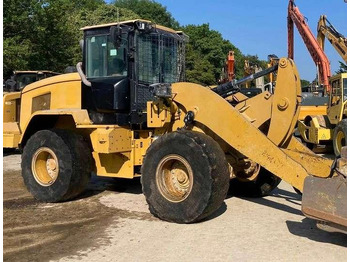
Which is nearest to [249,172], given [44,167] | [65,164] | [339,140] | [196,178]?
[196,178]

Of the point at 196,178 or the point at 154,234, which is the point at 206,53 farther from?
the point at 154,234

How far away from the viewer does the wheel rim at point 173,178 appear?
5.85 m

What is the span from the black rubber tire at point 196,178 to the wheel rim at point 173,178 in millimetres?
56

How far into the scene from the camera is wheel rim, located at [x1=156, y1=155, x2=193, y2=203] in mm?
5848

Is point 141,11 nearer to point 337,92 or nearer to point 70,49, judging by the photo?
point 70,49

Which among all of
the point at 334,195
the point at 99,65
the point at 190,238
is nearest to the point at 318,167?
the point at 334,195

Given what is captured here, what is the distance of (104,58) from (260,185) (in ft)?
10.5

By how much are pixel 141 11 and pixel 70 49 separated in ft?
165

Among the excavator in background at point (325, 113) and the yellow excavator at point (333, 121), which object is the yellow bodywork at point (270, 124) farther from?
the yellow excavator at point (333, 121)

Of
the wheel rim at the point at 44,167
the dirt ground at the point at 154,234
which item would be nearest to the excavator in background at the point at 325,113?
the dirt ground at the point at 154,234

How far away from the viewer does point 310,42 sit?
19.4 metres

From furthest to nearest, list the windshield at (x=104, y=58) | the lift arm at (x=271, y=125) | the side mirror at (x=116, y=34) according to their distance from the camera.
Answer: the windshield at (x=104, y=58) < the side mirror at (x=116, y=34) < the lift arm at (x=271, y=125)

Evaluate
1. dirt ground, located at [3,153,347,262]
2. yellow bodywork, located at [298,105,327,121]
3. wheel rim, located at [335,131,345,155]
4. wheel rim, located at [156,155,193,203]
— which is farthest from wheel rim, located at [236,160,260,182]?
yellow bodywork, located at [298,105,327,121]

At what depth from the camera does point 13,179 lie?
9484 mm
